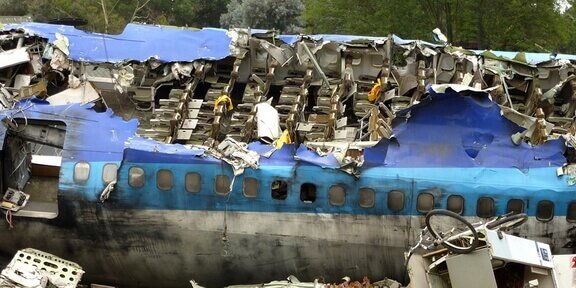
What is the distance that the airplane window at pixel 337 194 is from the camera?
1836 centimetres

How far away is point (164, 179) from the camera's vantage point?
18734mm

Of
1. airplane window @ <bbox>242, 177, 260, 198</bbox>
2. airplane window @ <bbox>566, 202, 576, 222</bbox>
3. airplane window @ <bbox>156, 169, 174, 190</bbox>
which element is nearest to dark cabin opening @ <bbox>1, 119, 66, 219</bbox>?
airplane window @ <bbox>156, 169, 174, 190</bbox>

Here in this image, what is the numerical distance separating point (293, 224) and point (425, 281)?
4.23 metres

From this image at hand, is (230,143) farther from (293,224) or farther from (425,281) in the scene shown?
(425,281)

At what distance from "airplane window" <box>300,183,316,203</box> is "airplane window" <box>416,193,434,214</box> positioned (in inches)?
98.8

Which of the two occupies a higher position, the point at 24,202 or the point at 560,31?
the point at 560,31

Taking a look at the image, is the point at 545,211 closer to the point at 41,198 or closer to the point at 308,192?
the point at 308,192

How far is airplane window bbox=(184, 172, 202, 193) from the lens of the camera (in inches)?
734

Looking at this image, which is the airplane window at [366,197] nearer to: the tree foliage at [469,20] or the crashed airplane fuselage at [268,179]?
the crashed airplane fuselage at [268,179]

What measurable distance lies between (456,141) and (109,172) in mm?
8536

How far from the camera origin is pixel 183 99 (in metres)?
21.0

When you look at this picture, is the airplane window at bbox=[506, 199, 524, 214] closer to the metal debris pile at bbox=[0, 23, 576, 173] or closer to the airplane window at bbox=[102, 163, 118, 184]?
the metal debris pile at bbox=[0, 23, 576, 173]

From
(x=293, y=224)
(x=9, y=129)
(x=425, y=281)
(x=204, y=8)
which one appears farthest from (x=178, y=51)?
(x=204, y=8)

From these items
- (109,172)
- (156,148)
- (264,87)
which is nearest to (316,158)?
(156,148)
